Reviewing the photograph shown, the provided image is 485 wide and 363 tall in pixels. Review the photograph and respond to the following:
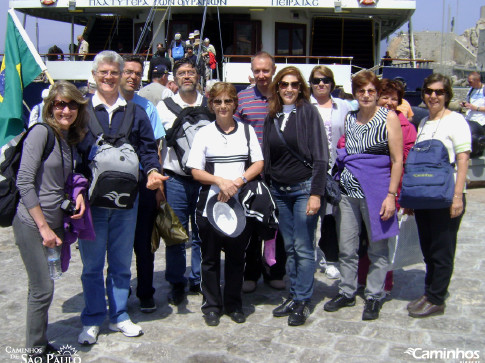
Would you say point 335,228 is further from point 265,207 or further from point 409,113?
point 409,113

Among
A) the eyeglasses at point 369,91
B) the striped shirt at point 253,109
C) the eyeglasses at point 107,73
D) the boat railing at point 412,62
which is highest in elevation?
the boat railing at point 412,62

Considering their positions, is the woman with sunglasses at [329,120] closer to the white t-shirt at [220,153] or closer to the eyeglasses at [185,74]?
the white t-shirt at [220,153]

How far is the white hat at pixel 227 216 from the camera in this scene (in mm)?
4164

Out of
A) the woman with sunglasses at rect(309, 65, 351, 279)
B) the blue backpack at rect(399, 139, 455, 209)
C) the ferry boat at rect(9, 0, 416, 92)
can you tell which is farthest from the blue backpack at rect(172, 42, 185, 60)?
the blue backpack at rect(399, 139, 455, 209)

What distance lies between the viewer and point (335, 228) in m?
4.75

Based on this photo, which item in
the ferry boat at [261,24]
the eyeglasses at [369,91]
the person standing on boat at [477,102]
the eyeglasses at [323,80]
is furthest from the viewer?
the ferry boat at [261,24]

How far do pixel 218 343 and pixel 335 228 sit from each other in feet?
5.12

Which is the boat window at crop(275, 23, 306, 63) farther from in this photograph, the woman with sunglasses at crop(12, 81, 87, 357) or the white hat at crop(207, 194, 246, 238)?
the woman with sunglasses at crop(12, 81, 87, 357)

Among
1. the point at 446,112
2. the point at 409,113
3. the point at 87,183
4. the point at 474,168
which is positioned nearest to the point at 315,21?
the point at 474,168

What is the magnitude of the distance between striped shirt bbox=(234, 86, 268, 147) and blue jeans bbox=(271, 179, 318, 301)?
1.91 ft

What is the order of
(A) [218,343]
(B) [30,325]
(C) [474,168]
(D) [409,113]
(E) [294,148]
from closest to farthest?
(B) [30,325] < (A) [218,343] < (E) [294,148] < (D) [409,113] < (C) [474,168]

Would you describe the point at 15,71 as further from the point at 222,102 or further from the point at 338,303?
the point at 338,303

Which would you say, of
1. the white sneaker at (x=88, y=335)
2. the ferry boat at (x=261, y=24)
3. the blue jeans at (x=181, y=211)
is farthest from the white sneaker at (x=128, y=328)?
the ferry boat at (x=261, y=24)

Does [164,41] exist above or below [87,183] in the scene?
above
